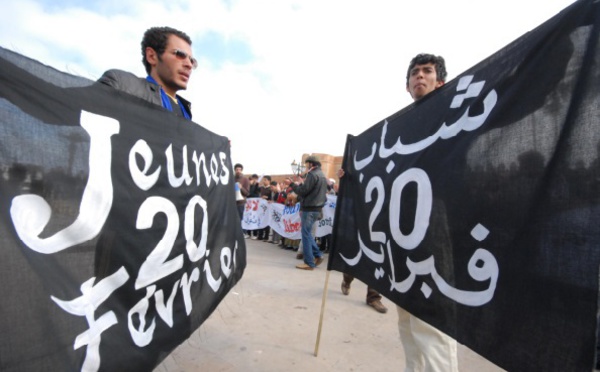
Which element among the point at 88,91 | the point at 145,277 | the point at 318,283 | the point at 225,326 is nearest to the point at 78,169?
the point at 88,91

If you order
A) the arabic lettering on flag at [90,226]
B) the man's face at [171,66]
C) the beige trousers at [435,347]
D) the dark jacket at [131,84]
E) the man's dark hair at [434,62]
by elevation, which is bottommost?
the beige trousers at [435,347]

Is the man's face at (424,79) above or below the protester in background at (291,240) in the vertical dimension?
above

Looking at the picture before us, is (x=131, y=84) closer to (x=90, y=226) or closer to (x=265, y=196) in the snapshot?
(x=90, y=226)

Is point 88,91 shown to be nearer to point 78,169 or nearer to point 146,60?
point 78,169

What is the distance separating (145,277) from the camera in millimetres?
1295

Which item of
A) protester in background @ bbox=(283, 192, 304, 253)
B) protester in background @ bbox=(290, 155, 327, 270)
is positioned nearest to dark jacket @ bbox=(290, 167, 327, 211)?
protester in background @ bbox=(290, 155, 327, 270)

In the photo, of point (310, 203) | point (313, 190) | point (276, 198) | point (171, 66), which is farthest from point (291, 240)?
point (171, 66)

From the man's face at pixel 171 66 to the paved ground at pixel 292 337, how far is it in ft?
5.89

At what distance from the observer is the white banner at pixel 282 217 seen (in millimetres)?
6713

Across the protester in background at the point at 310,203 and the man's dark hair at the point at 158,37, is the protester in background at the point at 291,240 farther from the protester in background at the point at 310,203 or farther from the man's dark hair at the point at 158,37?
the man's dark hair at the point at 158,37

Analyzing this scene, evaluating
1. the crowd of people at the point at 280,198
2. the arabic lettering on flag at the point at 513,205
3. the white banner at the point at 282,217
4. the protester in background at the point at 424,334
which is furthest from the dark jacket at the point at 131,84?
the crowd of people at the point at 280,198

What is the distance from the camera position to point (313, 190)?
17.2 feet

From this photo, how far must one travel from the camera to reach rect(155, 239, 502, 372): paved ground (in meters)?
2.14

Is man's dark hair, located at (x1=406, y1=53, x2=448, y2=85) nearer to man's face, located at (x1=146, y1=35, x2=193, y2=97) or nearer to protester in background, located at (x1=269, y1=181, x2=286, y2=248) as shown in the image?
man's face, located at (x1=146, y1=35, x2=193, y2=97)
